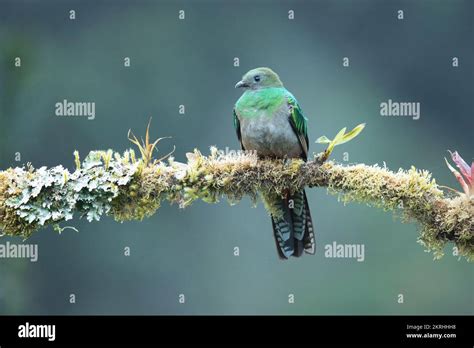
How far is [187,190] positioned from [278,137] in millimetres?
874

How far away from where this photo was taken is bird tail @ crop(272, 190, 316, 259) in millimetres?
3814

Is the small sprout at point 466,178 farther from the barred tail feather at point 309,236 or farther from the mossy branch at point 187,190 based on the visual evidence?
the barred tail feather at point 309,236

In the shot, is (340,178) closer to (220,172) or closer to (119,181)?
(220,172)

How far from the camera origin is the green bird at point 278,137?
382cm

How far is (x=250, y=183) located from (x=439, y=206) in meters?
0.92

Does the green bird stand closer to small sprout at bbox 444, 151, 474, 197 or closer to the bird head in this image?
the bird head

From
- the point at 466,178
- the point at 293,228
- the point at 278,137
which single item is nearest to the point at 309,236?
the point at 293,228

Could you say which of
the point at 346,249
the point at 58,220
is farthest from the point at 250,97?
the point at 346,249

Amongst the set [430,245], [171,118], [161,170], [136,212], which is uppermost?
[171,118]

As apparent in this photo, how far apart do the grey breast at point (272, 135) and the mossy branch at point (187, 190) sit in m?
0.54

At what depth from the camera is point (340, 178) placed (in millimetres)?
3326

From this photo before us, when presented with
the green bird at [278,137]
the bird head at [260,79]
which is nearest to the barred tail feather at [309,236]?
the green bird at [278,137]

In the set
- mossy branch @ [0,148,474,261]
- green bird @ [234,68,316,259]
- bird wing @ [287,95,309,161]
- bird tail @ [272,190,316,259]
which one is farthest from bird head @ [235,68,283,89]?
mossy branch @ [0,148,474,261]

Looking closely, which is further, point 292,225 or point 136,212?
point 292,225
